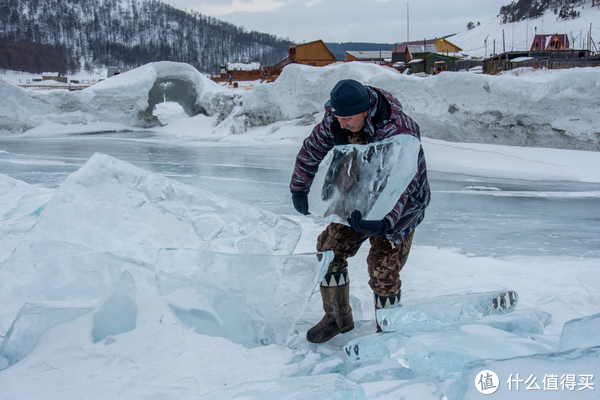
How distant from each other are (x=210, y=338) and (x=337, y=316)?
1.93 feet

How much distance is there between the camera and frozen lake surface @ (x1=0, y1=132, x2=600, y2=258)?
3.40m

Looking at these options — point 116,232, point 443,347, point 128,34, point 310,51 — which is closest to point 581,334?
point 443,347

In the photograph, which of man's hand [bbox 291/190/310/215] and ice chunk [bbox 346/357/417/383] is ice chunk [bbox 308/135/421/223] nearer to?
man's hand [bbox 291/190/310/215]

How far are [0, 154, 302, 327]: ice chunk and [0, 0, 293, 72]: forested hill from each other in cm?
5611

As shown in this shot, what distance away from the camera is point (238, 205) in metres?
2.37

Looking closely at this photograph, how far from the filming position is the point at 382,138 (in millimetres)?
1635

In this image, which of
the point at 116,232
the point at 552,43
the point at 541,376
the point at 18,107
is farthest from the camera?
the point at 552,43

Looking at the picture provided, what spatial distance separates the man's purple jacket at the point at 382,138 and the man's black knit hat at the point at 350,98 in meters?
0.06

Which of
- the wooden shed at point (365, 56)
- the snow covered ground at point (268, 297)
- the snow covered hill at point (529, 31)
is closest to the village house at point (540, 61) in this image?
the snow covered ground at point (268, 297)

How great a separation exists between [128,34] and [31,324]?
7936cm

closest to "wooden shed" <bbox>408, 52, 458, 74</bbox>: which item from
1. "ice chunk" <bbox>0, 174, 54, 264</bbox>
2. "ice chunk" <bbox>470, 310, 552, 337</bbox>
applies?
"ice chunk" <bbox>0, 174, 54, 264</bbox>

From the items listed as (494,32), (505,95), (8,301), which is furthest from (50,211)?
(494,32)

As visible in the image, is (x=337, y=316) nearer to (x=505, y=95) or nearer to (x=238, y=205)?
(x=238, y=205)

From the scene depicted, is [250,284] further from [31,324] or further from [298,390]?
[31,324]
